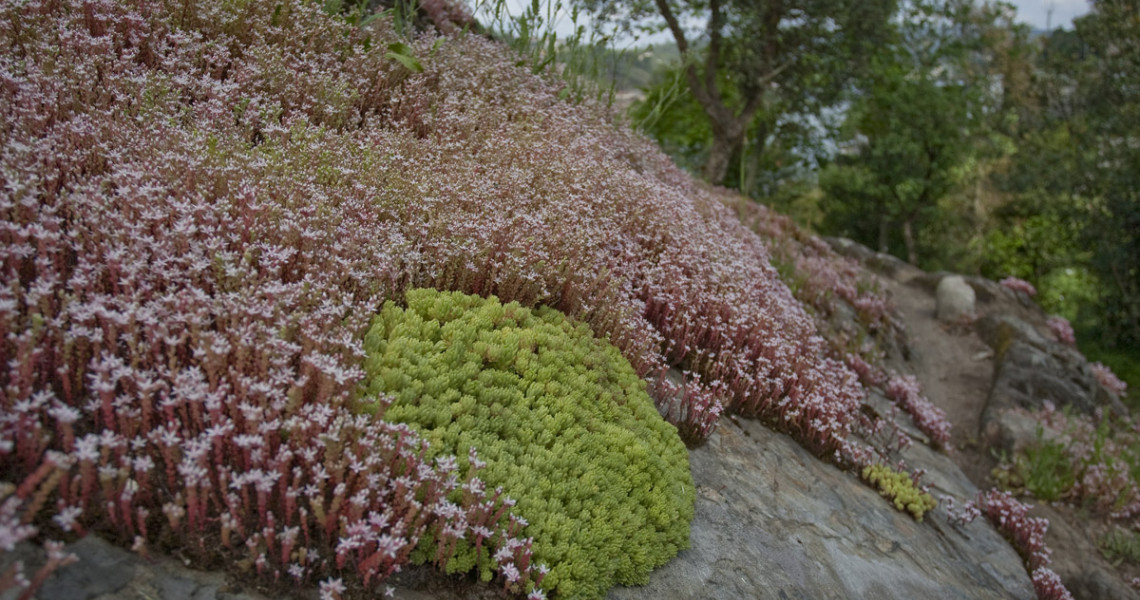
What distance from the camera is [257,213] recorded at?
12.1 feet

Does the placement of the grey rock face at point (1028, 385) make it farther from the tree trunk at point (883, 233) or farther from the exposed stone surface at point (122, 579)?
the exposed stone surface at point (122, 579)

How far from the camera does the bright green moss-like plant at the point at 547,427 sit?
3.14 metres

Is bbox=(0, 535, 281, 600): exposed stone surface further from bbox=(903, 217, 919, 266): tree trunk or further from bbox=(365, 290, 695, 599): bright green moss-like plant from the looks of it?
bbox=(903, 217, 919, 266): tree trunk

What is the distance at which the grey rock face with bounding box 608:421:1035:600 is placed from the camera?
3742 millimetres

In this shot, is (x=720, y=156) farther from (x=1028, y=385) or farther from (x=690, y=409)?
(x=690, y=409)

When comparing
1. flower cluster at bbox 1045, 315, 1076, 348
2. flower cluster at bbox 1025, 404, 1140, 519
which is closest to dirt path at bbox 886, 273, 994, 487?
flower cluster at bbox 1025, 404, 1140, 519

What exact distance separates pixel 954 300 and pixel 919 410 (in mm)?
7879

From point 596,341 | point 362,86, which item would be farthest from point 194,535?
point 362,86

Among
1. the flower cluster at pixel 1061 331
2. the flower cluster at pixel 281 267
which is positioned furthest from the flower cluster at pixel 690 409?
the flower cluster at pixel 1061 331

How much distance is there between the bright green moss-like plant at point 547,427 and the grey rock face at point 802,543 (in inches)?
9.6

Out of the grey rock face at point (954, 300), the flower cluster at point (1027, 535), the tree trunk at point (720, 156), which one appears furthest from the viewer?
the tree trunk at point (720, 156)

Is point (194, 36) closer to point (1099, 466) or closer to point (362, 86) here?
point (362, 86)

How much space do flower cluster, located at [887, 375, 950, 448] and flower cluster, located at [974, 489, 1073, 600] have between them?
0.88 m

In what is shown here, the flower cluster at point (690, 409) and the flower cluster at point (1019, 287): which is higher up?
the flower cluster at point (1019, 287)
